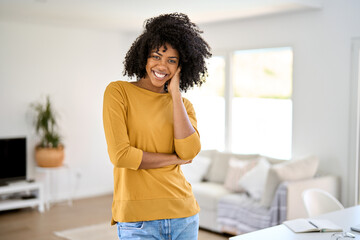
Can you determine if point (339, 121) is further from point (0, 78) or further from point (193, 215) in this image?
point (0, 78)

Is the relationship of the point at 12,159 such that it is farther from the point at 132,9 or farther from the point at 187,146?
the point at 187,146

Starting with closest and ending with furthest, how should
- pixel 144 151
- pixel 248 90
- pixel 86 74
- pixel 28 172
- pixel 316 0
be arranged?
pixel 144 151, pixel 316 0, pixel 248 90, pixel 28 172, pixel 86 74

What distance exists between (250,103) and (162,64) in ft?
13.2

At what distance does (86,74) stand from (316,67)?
338 centimetres

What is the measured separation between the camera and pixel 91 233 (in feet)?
16.4

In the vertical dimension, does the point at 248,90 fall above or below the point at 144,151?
above

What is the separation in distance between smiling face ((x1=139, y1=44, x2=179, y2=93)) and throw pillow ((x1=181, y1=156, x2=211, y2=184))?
3.81 m

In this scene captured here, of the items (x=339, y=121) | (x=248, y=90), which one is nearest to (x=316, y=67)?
(x=339, y=121)

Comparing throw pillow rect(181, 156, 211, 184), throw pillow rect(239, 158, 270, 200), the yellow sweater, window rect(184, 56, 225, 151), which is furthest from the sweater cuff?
window rect(184, 56, 225, 151)

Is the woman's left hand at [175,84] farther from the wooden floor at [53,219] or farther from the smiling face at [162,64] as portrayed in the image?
the wooden floor at [53,219]

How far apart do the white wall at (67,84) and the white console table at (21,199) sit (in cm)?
39

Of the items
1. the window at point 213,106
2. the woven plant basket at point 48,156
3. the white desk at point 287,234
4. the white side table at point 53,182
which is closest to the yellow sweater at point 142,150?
the white desk at point 287,234

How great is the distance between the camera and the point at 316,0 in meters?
4.69

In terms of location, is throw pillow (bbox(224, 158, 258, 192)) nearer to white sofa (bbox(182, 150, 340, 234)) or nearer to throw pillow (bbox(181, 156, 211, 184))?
white sofa (bbox(182, 150, 340, 234))
